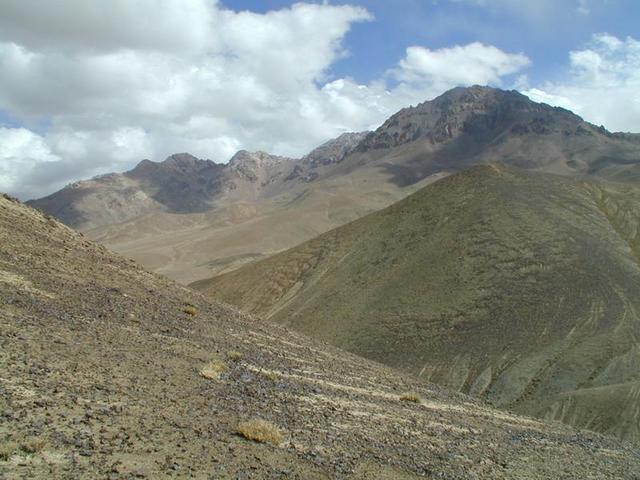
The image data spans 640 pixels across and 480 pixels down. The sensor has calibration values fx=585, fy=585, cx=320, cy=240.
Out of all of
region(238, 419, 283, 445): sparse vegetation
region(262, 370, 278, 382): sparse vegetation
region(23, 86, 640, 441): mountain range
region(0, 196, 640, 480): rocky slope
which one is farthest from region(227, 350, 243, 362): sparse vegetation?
region(23, 86, 640, 441): mountain range

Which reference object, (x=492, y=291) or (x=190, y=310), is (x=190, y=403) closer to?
(x=190, y=310)

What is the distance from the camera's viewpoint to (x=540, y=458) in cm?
1402

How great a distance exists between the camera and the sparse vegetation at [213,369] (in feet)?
43.0

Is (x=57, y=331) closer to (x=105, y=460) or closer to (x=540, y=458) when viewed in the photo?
(x=105, y=460)

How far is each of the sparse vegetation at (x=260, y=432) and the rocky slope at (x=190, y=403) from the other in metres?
→ 0.05

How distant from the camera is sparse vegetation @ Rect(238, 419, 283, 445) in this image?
9.74 meters

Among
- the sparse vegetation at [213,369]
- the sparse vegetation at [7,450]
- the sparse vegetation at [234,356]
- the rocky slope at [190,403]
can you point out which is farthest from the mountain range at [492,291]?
the sparse vegetation at [7,450]

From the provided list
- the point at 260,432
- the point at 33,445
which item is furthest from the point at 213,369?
the point at 33,445

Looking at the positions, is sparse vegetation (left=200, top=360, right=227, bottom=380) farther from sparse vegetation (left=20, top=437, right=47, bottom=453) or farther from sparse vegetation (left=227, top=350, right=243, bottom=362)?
sparse vegetation (left=20, top=437, right=47, bottom=453)

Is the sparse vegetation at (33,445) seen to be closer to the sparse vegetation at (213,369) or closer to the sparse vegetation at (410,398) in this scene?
the sparse vegetation at (213,369)

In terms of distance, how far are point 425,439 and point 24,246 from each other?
14.4 metres

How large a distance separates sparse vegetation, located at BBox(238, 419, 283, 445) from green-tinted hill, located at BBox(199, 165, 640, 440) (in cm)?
2671

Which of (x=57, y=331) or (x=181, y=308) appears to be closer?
(x=57, y=331)

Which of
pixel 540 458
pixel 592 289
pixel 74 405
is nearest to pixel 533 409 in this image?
A: pixel 592 289
